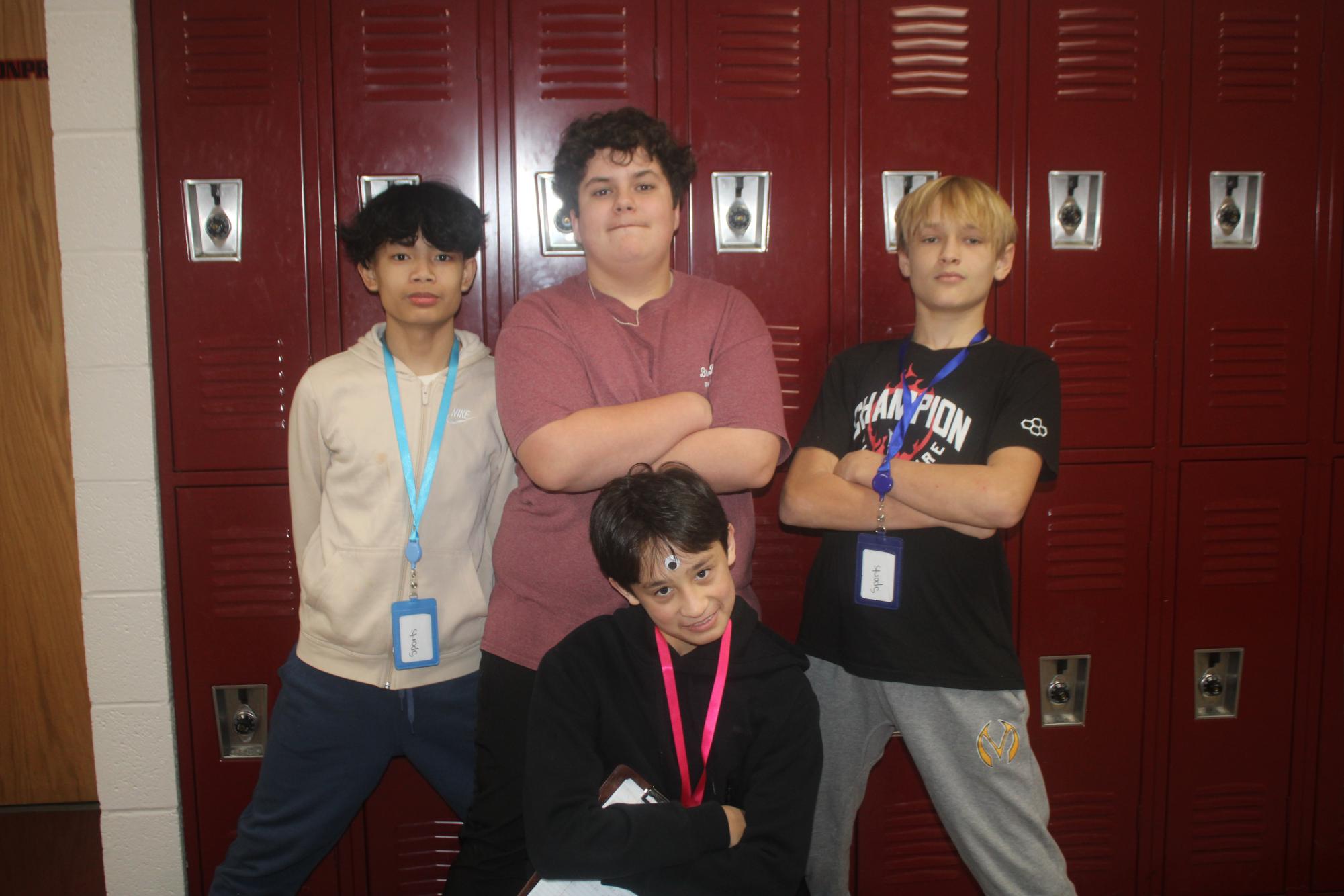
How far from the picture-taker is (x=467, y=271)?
183cm

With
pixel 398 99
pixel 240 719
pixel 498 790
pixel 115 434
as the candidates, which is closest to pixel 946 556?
pixel 498 790

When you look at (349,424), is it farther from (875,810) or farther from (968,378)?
(875,810)

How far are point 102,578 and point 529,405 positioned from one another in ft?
4.66

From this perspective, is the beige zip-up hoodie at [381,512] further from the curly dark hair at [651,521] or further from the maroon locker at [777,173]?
the maroon locker at [777,173]

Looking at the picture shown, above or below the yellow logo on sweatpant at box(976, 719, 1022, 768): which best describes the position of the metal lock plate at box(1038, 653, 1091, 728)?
below

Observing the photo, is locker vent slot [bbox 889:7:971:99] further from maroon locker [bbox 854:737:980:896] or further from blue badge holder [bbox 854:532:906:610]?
maroon locker [bbox 854:737:980:896]

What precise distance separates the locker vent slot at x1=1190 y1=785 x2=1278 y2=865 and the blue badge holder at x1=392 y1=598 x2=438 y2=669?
6.94ft

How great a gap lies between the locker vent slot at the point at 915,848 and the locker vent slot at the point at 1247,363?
1373 millimetres

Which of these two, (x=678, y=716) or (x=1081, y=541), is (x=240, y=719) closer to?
(x=678, y=716)

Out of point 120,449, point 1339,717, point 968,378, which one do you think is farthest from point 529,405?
point 1339,717

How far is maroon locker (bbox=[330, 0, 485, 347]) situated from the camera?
203 cm

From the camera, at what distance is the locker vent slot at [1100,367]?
7.06ft

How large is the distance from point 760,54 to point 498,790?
1841 mm

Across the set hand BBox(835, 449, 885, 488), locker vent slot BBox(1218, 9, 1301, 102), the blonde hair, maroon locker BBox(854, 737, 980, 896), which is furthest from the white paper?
locker vent slot BBox(1218, 9, 1301, 102)
